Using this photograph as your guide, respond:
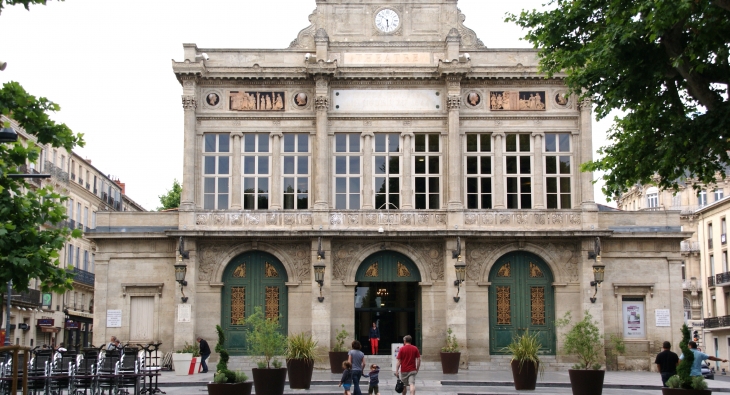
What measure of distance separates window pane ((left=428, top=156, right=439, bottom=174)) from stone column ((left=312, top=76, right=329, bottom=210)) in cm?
412

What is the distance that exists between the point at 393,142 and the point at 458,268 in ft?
19.7

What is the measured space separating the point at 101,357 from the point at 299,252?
14.9 m

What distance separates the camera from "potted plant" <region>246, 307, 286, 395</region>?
76.1 ft

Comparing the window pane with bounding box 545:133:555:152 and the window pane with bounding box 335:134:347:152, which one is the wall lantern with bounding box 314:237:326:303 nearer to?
the window pane with bounding box 335:134:347:152

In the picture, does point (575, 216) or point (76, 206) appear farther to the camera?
point (76, 206)

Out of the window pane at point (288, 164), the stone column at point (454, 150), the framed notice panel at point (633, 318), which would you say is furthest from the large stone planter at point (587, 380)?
the window pane at point (288, 164)

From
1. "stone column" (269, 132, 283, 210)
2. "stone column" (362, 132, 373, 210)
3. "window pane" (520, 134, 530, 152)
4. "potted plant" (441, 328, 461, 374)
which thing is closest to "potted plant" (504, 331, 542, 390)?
"potted plant" (441, 328, 461, 374)

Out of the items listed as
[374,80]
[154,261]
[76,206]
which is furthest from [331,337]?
[76,206]

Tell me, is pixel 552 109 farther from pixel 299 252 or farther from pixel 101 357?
pixel 101 357

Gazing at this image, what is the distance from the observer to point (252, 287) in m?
37.5

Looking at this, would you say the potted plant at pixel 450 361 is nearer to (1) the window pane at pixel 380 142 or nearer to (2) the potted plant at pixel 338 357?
(2) the potted plant at pixel 338 357

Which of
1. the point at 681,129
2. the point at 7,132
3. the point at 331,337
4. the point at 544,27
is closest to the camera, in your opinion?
the point at 7,132

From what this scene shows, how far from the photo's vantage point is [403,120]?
125 ft

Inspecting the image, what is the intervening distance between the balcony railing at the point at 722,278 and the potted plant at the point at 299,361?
41.8 m
